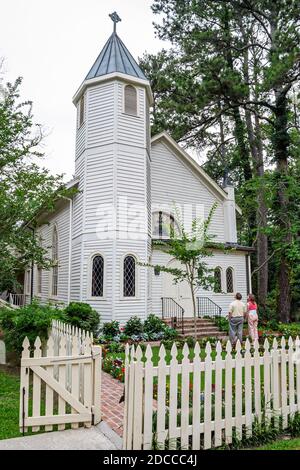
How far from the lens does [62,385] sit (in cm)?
439

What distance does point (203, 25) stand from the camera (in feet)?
64.6

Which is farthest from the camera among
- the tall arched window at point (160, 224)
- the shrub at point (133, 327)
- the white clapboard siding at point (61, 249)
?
the tall arched window at point (160, 224)

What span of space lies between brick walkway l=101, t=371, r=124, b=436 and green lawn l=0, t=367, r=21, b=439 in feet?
3.78

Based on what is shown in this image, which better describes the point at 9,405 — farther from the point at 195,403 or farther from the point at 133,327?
the point at 133,327

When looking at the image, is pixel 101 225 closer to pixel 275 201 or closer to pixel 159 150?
pixel 159 150

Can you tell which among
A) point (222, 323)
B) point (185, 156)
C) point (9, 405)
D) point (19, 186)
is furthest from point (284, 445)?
point (185, 156)

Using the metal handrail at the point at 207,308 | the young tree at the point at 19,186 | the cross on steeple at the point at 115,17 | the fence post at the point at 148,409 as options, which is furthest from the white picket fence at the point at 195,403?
the cross on steeple at the point at 115,17

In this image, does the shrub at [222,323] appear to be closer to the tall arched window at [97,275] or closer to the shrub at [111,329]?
the shrub at [111,329]

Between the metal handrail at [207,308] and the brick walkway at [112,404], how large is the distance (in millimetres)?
9776

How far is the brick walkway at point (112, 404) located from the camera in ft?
14.6

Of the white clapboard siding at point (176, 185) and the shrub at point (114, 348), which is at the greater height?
the white clapboard siding at point (176, 185)

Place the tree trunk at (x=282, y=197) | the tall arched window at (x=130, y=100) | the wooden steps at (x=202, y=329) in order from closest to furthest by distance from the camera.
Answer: the wooden steps at (x=202, y=329) < the tall arched window at (x=130, y=100) < the tree trunk at (x=282, y=197)

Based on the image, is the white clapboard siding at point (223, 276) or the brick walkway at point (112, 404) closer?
the brick walkway at point (112, 404)

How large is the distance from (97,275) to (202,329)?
15.7 ft
